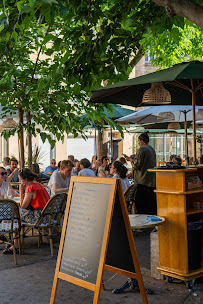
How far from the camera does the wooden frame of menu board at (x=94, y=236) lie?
4412 mm

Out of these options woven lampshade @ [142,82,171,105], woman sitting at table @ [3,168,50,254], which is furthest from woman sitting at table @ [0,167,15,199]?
woven lampshade @ [142,82,171,105]

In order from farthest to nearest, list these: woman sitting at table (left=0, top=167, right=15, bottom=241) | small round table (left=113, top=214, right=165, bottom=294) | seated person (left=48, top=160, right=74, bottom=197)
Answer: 1. seated person (left=48, top=160, right=74, bottom=197)
2. woman sitting at table (left=0, top=167, right=15, bottom=241)
3. small round table (left=113, top=214, right=165, bottom=294)

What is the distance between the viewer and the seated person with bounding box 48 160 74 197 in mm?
9008

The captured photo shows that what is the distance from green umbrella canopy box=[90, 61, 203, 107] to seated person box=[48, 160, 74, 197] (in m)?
1.72

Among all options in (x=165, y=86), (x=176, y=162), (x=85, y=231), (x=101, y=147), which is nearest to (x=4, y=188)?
(x=165, y=86)

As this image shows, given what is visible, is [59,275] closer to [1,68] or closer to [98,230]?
[98,230]

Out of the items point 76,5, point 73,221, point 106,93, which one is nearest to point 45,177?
point 106,93

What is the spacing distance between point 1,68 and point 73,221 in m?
4.02

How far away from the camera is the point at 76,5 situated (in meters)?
6.54

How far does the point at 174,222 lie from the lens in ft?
18.9

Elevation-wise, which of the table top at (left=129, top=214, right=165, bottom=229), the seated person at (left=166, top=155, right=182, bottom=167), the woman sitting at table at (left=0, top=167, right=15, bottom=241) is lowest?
the table top at (left=129, top=214, right=165, bottom=229)

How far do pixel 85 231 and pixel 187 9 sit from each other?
2.81m

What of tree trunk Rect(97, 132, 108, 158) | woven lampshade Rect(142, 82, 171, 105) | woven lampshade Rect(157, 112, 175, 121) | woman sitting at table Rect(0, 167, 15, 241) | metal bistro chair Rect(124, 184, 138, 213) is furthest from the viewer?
tree trunk Rect(97, 132, 108, 158)

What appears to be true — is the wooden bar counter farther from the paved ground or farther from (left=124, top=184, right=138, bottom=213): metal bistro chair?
(left=124, top=184, right=138, bottom=213): metal bistro chair
